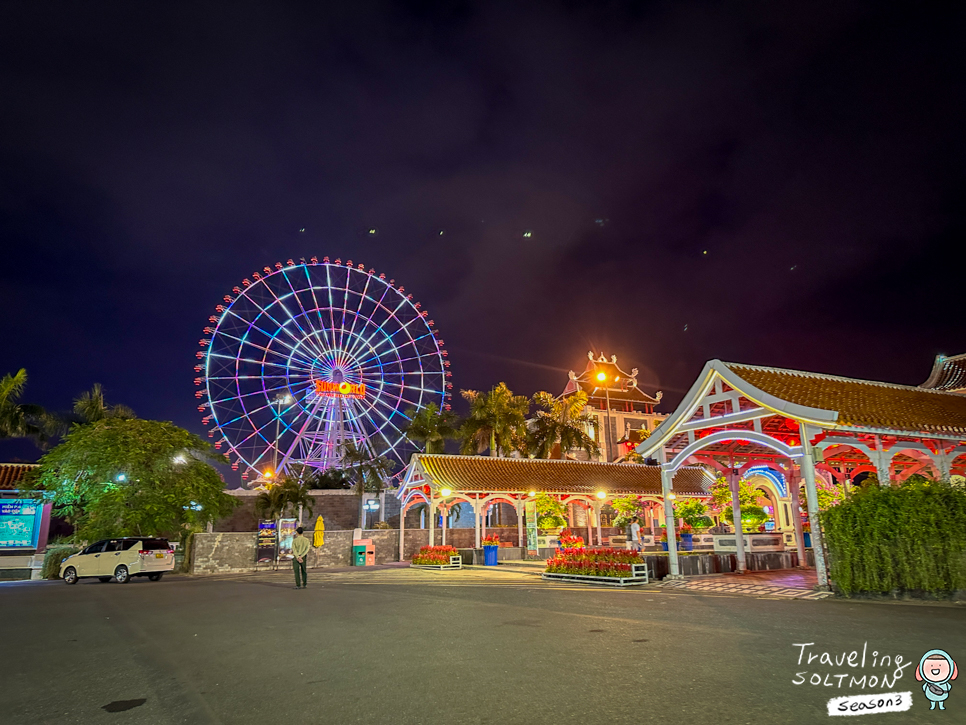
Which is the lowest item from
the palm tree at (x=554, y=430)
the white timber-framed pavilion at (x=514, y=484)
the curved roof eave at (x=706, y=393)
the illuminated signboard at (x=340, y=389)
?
the white timber-framed pavilion at (x=514, y=484)

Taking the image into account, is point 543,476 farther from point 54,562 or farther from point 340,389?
point 54,562

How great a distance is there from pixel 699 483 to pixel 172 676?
110ft

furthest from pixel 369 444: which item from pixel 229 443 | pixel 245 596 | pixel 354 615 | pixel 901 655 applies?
pixel 901 655

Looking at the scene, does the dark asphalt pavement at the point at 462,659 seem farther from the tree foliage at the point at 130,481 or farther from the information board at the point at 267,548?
the information board at the point at 267,548

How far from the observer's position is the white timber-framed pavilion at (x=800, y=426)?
13.4 meters

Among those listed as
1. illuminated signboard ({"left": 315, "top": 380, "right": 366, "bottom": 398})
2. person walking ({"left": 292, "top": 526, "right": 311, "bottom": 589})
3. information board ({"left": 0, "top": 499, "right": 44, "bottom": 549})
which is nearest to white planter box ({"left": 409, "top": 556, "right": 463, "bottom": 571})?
person walking ({"left": 292, "top": 526, "right": 311, "bottom": 589})

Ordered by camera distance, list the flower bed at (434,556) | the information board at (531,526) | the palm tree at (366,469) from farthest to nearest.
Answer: the palm tree at (366,469), the information board at (531,526), the flower bed at (434,556)

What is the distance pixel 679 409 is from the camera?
16.2 metres

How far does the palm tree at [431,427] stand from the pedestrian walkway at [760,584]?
2573 cm

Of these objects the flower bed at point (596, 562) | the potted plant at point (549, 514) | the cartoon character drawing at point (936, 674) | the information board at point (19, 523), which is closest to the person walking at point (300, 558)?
the flower bed at point (596, 562)

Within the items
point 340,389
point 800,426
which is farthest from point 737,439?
point 340,389

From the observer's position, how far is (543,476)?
30.5 metres

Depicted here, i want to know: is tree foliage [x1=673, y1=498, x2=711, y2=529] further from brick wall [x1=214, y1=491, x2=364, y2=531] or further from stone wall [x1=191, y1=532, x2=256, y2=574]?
stone wall [x1=191, y1=532, x2=256, y2=574]

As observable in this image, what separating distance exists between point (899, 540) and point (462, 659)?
8.80 meters
